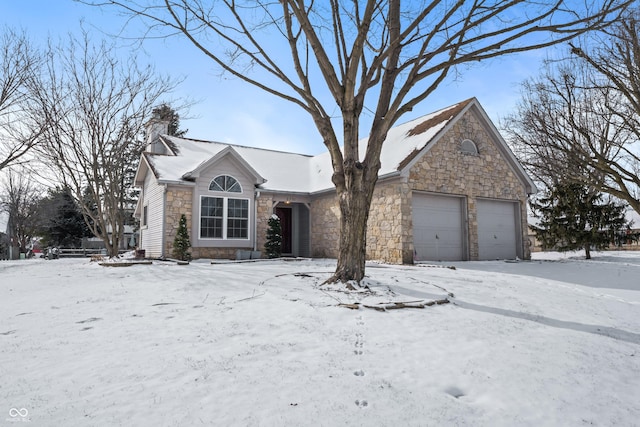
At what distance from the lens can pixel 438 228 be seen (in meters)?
13.3

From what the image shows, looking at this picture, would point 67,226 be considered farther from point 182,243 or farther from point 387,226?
point 387,226

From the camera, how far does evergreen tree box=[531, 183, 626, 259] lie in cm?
1572

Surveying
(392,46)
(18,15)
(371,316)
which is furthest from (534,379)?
(18,15)

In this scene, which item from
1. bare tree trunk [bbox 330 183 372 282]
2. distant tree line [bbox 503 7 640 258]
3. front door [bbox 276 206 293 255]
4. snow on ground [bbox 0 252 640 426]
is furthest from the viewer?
front door [bbox 276 206 293 255]

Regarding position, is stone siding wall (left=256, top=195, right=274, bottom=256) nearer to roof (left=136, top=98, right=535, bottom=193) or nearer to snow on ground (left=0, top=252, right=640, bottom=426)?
roof (left=136, top=98, right=535, bottom=193)

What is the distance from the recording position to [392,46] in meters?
6.31

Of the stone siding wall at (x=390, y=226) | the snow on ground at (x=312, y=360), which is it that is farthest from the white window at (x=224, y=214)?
the snow on ground at (x=312, y=360)

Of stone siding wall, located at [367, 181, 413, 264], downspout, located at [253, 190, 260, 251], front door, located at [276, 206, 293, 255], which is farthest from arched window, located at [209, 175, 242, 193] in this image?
stone siding wall, located at [367, 181, 413, 264]

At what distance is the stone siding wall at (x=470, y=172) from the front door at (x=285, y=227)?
670cm

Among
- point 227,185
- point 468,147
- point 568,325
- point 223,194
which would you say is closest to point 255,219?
point 223,194

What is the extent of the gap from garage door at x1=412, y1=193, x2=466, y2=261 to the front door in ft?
20.8

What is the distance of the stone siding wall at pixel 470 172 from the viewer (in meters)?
12.9

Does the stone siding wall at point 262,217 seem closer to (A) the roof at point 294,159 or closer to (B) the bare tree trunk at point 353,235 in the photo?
(A) the roof at point 294,159

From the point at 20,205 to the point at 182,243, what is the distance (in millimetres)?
25657
